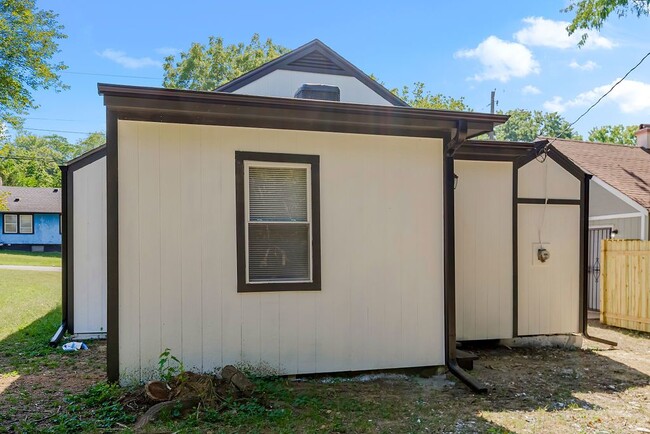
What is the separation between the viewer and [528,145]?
637cm

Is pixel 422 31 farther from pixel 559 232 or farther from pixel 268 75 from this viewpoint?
pixel 559 232

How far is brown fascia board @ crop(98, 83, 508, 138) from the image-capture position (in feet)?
13.3

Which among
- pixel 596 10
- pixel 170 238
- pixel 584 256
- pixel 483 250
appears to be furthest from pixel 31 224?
pixel 596 10

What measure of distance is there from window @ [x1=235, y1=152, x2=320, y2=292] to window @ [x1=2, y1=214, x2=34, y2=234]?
2758 cm

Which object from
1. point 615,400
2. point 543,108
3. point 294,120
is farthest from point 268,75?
point 543,108

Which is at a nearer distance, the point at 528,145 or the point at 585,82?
the point at 528,145

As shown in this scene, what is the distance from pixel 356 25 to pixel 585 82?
8183 mm

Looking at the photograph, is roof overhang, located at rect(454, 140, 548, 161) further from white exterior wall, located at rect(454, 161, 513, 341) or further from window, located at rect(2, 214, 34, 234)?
window, located at rect(2, 214, 34, 234)

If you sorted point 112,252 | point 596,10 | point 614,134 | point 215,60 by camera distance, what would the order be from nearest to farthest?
point 112,252
point 596,10
point 215,60
point 614,134

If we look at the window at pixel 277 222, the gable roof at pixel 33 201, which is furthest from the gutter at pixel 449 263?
the gable roof at pixel 33 201

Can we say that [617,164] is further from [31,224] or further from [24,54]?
[31,224]

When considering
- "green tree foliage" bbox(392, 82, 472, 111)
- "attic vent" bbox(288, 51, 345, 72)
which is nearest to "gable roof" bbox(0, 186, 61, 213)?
"green tree foliage" bbox(392, 82, 472, 111)

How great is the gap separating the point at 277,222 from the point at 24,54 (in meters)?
16.2

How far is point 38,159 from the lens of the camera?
36188mm
